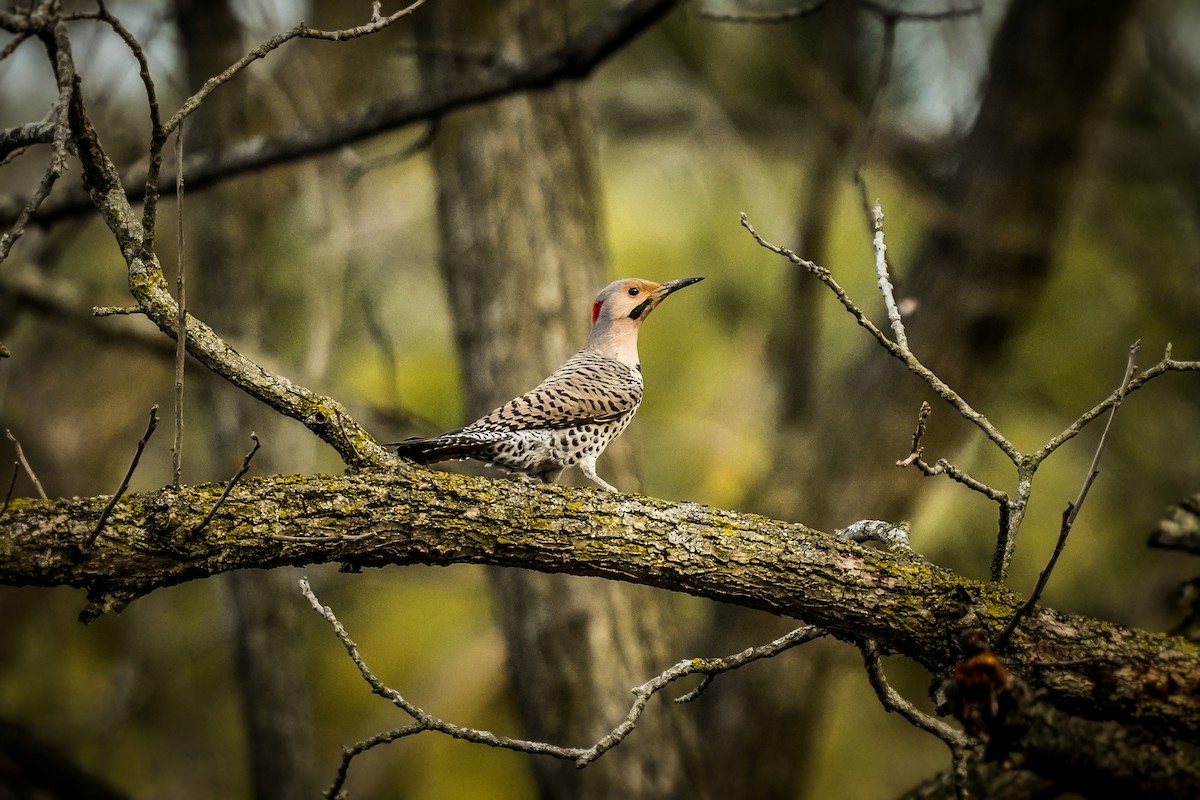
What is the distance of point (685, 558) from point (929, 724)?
0.75 meters

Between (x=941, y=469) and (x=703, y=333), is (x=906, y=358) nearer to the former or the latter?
(x=941, y=469)

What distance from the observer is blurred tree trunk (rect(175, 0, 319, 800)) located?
6.06 m

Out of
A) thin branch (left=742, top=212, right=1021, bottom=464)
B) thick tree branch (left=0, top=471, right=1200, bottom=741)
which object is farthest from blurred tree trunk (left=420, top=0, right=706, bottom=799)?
thin branch (left=742, top=212, right=1021, bottom=464)

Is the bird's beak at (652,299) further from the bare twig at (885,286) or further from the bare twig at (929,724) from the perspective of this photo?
the bare twig at (929,724)

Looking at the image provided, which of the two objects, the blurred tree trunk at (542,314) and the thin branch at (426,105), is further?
the blurred tree trunk at (542,314)

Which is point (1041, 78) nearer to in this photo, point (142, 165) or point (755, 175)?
point (755, 175)

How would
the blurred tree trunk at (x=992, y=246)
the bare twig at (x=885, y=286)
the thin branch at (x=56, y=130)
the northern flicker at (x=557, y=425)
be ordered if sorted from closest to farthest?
the thin branch at (x=56, y=130)
the bare twig at (x=885, y=286)
the northern flicker at (x=557, y=425)
the blurred tree trunk at (x=992, y=246)

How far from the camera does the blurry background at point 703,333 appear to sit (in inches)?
236

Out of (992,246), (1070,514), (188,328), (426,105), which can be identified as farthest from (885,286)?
(992,246)

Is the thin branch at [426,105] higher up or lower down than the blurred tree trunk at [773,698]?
higher up

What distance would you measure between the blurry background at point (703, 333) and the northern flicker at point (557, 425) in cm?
107

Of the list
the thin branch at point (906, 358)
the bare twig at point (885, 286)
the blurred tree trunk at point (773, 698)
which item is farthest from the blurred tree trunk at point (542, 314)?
the thin branch at point (906, 358)

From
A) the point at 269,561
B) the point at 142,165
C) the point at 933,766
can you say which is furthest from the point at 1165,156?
the point at 269,561

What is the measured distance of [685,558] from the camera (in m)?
2.95
